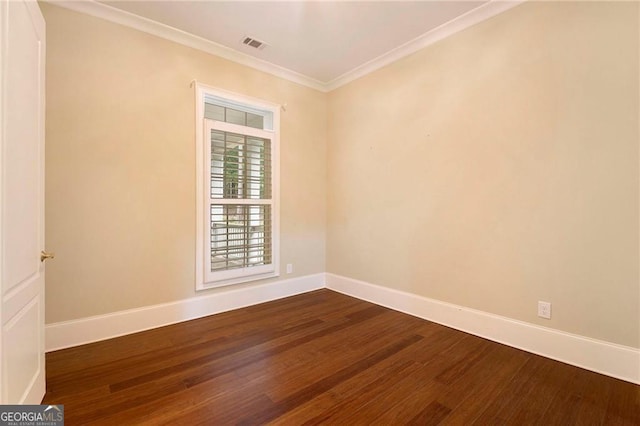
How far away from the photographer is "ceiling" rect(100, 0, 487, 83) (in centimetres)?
246

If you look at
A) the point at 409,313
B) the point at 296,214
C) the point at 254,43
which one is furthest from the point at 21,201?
the point at 409,313

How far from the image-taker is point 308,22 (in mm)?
2676

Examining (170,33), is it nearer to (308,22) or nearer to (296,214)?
(308,22)

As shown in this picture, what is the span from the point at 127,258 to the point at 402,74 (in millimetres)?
3364

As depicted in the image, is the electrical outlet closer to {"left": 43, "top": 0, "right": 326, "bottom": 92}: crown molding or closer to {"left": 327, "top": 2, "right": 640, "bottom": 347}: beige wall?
{"left": 327, "top": 2, "right": 640, "bottom": 347}: beige wall

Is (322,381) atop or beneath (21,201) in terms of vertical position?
beneath

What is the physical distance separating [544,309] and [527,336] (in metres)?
0.26

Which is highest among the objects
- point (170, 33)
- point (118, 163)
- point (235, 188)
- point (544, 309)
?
point (170, 33)

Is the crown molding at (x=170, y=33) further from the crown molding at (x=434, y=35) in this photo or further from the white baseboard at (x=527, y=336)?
the white baseboard at (x=527, y=336)

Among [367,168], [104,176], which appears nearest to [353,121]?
[367,168]

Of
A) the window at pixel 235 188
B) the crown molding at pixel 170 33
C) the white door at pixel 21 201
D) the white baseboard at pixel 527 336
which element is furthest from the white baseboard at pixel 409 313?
the crown molding at pixel 170 33

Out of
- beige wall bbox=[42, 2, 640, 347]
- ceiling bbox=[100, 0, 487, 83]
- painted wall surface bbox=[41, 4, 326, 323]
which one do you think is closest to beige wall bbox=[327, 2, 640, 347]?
beige wall bbox=[42, 2, 640, 347]

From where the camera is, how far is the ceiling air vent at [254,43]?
294 centimetres

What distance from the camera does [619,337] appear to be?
6.35 ft
